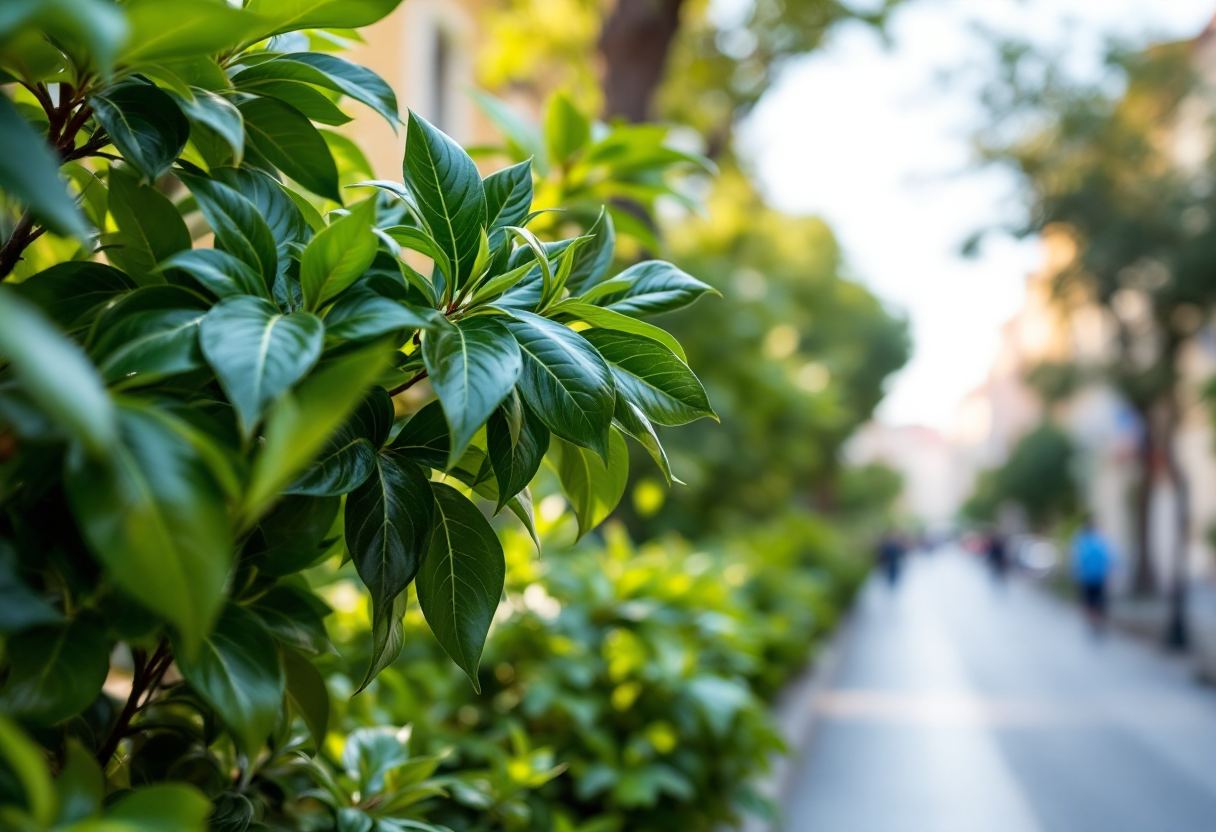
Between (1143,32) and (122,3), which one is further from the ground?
(1143,32)

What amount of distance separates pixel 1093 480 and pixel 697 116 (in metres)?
35.1

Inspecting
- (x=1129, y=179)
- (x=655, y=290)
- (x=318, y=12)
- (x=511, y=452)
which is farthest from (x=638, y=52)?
(x=1129, y=179)

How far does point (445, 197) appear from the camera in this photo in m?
1.18

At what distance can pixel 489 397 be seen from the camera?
0.92 meters

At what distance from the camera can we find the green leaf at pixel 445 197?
117 centimetres

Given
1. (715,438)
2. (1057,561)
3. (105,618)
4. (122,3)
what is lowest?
(1057,561)

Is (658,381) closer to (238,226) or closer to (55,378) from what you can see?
→ (238,226)

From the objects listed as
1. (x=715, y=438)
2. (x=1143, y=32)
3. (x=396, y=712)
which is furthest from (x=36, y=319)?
(x=1143, y=32)

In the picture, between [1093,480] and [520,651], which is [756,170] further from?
[1093,480]

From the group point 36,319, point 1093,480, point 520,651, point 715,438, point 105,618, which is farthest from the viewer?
point 1093,480

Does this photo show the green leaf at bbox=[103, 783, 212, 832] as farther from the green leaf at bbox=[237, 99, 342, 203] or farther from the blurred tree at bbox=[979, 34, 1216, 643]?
the blurred tree at bbox=[979, 34, 1216, 643]

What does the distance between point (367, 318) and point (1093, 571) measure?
1721 cm

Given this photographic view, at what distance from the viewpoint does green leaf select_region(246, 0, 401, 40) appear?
1117 millimetres

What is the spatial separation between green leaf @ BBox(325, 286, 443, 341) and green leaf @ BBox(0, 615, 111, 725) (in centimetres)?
43
